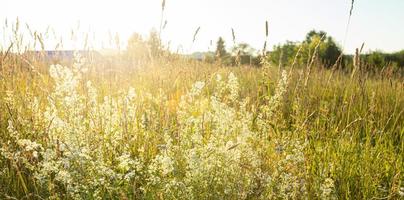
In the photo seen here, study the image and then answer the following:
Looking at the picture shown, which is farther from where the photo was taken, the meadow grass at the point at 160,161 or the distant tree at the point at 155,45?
the distant tree at the point at 155,45

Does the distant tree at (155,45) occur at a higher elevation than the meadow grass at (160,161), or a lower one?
higher

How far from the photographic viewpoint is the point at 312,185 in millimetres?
2738

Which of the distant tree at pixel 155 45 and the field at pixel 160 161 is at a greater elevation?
the distant tree at pixel 155 45

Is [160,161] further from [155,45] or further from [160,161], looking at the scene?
[155,45]

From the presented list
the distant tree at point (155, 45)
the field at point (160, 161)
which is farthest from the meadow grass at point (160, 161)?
the distant tree at point (155, 45)

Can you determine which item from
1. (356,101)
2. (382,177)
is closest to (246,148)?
(382,177)

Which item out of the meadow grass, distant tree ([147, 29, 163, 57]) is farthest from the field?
distant tree ([147, 29, 163, 57])

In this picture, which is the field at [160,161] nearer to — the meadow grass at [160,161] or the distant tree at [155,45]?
the meadow grass at [160,161]

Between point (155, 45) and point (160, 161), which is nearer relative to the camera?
point (160, 161)

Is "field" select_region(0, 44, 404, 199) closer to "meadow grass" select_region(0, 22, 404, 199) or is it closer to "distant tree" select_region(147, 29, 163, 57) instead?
"meadow grass" select_region(0, 22, 404, 199)

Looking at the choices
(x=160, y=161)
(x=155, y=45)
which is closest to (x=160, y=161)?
(x=160, y=161)

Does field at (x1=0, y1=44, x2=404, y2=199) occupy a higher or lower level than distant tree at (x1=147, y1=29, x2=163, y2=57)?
lower

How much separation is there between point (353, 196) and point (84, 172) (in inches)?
72.5

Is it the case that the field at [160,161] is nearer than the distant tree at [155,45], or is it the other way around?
the field at [160,161]
